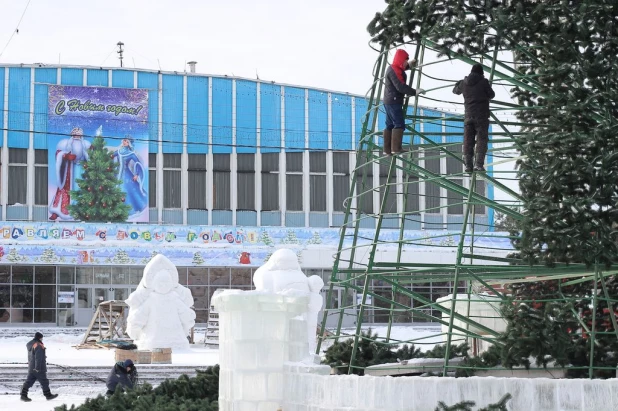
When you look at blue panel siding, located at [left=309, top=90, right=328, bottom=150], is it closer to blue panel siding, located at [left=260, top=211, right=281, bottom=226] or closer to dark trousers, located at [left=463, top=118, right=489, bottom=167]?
blue panel siding, located at [left=260, top=211, right=281, bottom=226]

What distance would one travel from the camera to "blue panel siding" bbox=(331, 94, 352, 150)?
58594 mm

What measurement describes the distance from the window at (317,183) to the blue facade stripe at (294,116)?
58.8 inches

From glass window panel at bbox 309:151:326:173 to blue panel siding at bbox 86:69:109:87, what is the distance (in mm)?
10825

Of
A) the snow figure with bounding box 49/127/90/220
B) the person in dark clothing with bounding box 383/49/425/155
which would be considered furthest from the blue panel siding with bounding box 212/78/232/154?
the person in dark clothing with bounding box 383/49/425/155

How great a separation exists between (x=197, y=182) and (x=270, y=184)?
12.2 feet

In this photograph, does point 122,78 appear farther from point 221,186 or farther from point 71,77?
point 221,186

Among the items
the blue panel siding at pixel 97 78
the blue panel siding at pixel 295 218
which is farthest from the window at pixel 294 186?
the blue panel siding at pixel 97 78

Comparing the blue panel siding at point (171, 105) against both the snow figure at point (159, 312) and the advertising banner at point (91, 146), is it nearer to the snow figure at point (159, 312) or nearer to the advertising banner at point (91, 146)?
the advertising banner at point (91, 146)

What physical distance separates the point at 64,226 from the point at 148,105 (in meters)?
9.06

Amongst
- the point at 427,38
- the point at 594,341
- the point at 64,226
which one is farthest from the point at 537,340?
the point at 64,226

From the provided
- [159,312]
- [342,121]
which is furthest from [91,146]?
[159,312]

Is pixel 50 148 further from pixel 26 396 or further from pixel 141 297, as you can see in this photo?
pixel 26 396

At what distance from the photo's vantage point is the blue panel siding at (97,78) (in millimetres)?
55688

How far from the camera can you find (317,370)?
11.2 m
